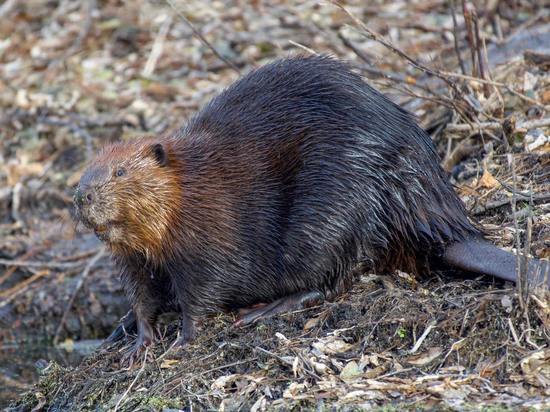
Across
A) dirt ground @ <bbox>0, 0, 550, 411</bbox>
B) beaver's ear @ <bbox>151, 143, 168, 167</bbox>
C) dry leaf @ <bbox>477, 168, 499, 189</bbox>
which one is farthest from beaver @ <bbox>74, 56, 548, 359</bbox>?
dry leaf @ <bbox>477, 168, 499, 189</bbox>

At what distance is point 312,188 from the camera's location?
4746mm

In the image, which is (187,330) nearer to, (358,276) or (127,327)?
(127,327)

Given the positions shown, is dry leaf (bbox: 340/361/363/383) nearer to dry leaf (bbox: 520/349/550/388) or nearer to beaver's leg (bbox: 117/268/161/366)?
dry leaf (bbox: 520/349/550/388)

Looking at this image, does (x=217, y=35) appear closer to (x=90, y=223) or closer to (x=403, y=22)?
(x=403, y=22)

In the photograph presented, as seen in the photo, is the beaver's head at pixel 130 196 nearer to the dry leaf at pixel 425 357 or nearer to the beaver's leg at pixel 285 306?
the beaver's leg at pixel 285 306

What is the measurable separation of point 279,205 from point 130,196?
2.42 ft

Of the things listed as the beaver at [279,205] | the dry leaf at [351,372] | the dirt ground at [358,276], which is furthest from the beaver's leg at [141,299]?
the dry leaf at [351,372]

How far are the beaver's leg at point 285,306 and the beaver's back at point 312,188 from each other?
0.05m

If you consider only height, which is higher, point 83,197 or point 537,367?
point 83,197

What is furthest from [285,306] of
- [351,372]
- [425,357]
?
[425,357]

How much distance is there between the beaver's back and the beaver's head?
→ 0.14m

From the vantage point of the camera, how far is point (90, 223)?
4.52 metres

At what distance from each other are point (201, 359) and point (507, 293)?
1412 millimetres

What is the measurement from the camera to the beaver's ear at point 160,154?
474 centimetres
